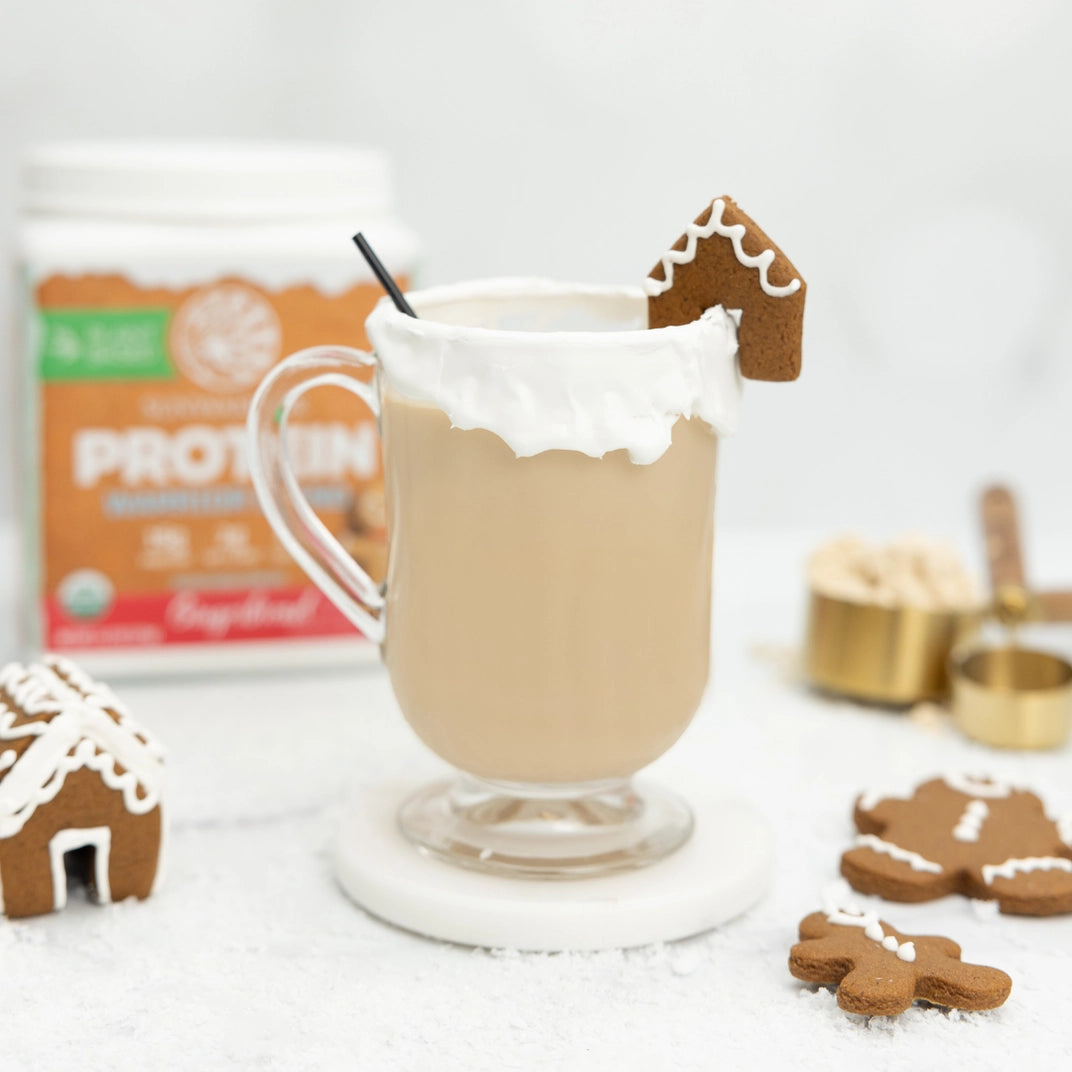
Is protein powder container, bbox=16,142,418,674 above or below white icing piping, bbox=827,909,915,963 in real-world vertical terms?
above

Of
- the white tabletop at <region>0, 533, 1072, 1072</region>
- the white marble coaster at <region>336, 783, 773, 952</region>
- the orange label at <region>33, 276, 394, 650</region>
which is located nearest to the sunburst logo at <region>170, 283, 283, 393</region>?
the orange label at <region>33, 276, 394, 650</region>

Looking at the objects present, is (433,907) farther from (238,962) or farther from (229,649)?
(229,649)

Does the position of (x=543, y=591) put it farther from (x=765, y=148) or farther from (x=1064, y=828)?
(x=765, y=148)

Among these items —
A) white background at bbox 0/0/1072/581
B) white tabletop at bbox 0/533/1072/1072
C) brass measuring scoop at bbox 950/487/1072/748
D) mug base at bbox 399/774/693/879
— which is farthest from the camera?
white background at bbox 0/0/1072/581

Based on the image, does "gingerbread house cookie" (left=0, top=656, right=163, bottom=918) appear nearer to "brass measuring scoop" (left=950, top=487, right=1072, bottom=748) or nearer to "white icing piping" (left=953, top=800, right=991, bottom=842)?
"white icing piping" (left=953, top=800, right=991, bottom=842)

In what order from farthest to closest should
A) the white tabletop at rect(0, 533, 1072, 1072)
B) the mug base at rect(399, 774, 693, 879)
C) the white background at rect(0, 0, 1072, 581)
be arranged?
the white background at rect(0, 0, 1072, 581)
the mug base at rect(399, 774, 693, 879)
the white tabletop at rect(0, 533, 1072, 1072)

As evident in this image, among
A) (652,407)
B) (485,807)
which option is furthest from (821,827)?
(652,407)

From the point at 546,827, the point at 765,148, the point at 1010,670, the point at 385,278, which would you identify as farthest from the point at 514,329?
the point at 765,148
